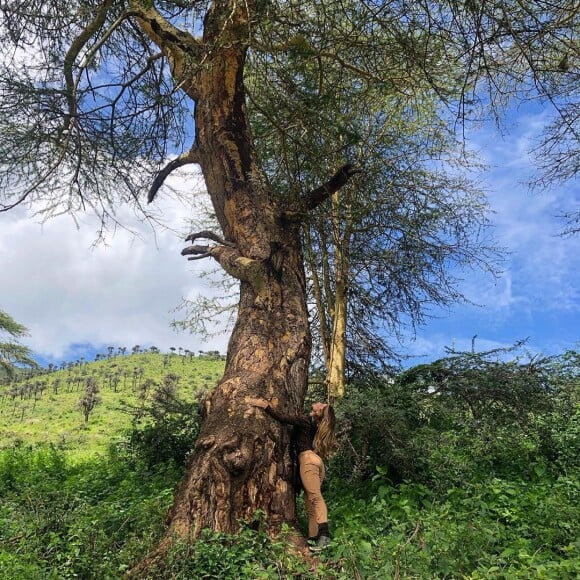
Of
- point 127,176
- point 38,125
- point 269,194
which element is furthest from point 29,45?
point 269,194

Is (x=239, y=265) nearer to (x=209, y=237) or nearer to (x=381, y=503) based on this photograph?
(x=209, y=237)

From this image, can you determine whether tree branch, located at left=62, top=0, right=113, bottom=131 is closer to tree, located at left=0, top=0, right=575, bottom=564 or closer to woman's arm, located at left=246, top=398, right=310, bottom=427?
tree, located at left=0, top=0, right=575, bottom=564

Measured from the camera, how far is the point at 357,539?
3.59 meters

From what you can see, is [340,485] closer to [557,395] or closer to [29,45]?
[557,395]

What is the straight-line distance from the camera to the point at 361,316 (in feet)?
31.0

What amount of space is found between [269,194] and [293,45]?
5.95 ft

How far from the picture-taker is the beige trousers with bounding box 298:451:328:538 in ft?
13.5

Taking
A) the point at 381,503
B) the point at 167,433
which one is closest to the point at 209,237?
the point at 167,433

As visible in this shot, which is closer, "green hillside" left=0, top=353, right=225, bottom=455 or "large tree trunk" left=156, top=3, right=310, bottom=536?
"large tree trunk" left=156, top=3, right=310, bottom=536

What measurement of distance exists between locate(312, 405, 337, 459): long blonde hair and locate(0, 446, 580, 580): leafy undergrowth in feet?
2.02

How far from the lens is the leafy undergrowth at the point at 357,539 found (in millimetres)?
2953

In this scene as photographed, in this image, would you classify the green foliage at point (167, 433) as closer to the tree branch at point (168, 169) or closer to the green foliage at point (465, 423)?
the green foliage at point (465, 423)

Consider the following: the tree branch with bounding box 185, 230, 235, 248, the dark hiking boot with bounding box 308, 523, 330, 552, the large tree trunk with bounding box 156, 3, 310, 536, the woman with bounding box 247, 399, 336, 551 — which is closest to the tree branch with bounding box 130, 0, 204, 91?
the large tree trunk with bounding box 156, 3, 310, 536

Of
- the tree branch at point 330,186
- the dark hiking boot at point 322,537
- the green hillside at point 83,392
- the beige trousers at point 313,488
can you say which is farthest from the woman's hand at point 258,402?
the green hillside at point 83,392
